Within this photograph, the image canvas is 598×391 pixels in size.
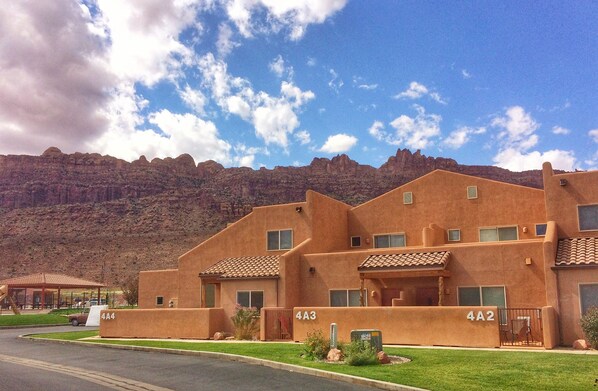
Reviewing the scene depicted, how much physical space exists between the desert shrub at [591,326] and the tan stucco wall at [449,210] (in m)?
7.56

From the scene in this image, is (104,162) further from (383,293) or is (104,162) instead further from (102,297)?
(383,293)

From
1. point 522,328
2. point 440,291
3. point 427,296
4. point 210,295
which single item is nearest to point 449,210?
point 427,296

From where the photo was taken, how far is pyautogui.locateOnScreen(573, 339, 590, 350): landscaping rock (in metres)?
18.0

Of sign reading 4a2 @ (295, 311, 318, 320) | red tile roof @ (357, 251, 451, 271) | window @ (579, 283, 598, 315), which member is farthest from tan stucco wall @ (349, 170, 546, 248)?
sign reading 4a2 @ (295, 311, 318, 320)

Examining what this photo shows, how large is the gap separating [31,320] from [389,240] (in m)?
28.0

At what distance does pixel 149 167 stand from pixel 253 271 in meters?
105

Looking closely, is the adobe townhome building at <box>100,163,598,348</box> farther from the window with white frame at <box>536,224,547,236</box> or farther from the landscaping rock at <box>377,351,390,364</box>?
the landscaping rock at <box>377,351,390,364</box>

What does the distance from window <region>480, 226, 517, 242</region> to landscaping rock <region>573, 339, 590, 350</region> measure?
7832 millimetres

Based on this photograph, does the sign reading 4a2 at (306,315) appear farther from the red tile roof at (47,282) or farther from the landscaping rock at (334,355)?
the red tile roof at (47,282)

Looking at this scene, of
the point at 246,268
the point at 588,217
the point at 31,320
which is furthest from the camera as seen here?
the point at 31,320

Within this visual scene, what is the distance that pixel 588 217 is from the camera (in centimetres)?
2212

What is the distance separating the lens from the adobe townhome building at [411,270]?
19.6 metres

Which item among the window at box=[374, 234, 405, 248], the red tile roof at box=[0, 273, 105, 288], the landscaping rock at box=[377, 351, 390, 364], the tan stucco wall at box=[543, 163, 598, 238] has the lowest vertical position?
the landscaping rock at box=[377, 351, 390, 364]

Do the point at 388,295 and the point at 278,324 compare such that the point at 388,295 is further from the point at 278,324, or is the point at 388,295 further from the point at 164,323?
the point at 164,323
